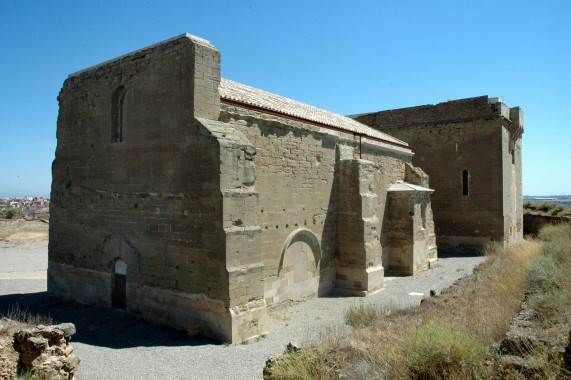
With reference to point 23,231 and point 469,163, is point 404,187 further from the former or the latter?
point 23,231

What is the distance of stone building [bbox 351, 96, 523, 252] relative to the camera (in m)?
18.6

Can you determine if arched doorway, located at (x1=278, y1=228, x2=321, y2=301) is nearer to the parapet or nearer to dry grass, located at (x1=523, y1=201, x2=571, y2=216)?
the parapet

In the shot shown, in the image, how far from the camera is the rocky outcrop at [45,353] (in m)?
5.24

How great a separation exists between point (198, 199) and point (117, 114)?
375 centimetres

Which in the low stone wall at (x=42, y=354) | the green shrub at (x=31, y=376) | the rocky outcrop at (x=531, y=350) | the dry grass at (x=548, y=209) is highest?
the dry grass at (x=548, y=209)

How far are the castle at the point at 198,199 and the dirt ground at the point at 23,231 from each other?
51.2 ft

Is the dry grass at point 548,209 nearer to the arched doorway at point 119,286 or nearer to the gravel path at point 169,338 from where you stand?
the gravel path at point 169,338

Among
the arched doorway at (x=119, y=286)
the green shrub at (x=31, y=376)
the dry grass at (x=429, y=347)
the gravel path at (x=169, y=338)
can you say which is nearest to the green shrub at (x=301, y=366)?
the dry grass at (x=429, y=347)

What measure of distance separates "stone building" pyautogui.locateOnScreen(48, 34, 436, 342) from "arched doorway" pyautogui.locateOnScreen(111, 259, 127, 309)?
0.03 m

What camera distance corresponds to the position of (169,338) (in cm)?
789

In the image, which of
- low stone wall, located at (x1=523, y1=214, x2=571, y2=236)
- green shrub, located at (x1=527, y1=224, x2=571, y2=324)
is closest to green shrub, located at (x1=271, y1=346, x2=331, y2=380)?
green shrub, located at (x1=527, y1=224, x2=571, y2=324)

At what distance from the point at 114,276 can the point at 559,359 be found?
933cm

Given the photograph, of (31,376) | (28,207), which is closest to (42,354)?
(31,376)

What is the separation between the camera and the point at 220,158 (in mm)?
7672
